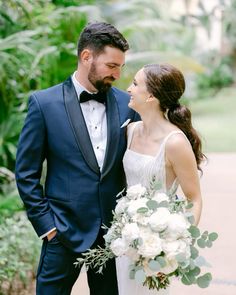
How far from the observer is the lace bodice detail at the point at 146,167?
9.93ft

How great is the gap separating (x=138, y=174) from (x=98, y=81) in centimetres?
50

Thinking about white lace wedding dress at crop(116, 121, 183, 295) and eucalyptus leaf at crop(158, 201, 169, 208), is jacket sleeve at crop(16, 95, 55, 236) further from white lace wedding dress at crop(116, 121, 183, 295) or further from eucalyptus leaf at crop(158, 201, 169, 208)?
eucalyptus leaf at crop(158, 201, 169, 208)

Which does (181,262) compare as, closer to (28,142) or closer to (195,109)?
(28,142)

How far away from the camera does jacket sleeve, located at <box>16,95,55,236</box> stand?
3.04 meters

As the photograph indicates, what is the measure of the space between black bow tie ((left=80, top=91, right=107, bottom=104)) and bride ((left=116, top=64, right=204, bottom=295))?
5.8 inches

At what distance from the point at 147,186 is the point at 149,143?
8.5 inches

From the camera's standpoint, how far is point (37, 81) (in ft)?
23.5

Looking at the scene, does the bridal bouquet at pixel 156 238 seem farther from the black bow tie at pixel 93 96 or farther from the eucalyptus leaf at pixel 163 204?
the black bow tie at pixel 93 96

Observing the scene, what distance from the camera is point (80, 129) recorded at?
3057 millimetres

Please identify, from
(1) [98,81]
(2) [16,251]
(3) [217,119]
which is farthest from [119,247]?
(3) [217,119]

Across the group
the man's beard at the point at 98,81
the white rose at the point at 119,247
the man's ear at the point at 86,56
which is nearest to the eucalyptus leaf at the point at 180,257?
the white rose at the point at 119,247

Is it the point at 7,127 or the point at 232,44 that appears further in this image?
the point at 232,44

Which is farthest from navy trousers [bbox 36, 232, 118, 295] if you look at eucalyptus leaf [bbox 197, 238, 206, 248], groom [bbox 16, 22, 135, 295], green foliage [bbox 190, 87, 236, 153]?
green foliage [bbox 190, 87, 236, 153]

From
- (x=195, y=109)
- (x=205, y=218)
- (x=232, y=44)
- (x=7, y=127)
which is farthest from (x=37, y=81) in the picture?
(x=232, y=44)
